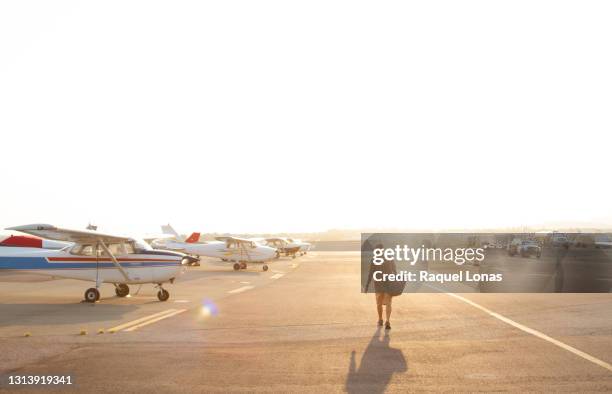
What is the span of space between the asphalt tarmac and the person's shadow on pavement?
0.05ft

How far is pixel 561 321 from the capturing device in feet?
44.3

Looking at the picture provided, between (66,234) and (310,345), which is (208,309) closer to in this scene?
(66,234)

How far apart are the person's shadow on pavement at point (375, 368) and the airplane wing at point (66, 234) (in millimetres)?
9476

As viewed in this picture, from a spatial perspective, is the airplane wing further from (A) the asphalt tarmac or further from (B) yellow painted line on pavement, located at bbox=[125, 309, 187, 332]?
(B) yellow painted line on pavement, located at bbox=[125, 309, 187, 332]

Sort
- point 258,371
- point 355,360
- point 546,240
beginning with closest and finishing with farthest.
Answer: point 258,371, point 355,360, point 546,240

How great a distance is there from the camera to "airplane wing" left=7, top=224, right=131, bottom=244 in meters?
15.2

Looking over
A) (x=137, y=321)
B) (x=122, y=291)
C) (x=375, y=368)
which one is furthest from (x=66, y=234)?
(x=375, y=368)

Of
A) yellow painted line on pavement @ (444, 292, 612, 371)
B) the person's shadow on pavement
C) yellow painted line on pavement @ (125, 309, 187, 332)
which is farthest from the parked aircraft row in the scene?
the person's shadow on pavement

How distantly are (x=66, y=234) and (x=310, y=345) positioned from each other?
1003cm

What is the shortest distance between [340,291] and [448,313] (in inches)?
303

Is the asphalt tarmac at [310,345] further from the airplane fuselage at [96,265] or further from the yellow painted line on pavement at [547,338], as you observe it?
the airplane fuselage at [96,265]

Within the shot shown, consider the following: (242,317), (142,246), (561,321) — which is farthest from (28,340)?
(561,321)

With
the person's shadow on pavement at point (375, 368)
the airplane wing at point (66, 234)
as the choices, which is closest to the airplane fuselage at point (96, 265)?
the airplane wing at point (66, 234)

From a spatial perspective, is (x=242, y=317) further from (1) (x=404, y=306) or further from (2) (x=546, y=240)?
(2) (x=546, y=240)
